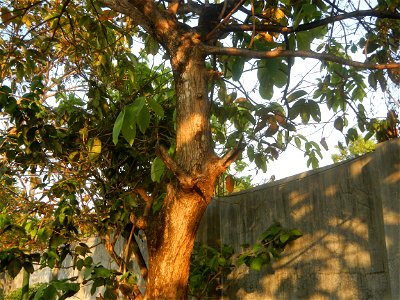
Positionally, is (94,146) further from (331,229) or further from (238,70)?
(331,229)

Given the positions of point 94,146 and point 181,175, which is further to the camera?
point 94,146

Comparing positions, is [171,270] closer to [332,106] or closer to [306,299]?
[306,299]

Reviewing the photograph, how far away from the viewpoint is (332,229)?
3.55 m

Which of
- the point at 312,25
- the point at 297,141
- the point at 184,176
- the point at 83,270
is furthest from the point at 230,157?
the point at 83,270

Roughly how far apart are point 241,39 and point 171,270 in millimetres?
1684

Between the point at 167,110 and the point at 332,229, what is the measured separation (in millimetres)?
1925

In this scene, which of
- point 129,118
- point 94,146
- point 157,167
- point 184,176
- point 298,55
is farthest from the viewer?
point 94,146

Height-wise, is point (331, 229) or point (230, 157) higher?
point (230, 157)

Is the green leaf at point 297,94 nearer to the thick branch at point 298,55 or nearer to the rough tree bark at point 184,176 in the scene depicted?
the thick branch at point 298,55

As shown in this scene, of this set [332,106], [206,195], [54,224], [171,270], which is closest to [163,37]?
[206,195]

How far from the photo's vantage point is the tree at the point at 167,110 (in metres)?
2.48

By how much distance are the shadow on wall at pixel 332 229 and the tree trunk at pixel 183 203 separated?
124 cm

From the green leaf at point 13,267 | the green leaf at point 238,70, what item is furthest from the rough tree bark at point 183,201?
the green leaf at point 13,267

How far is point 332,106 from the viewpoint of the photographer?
3.82 meters
